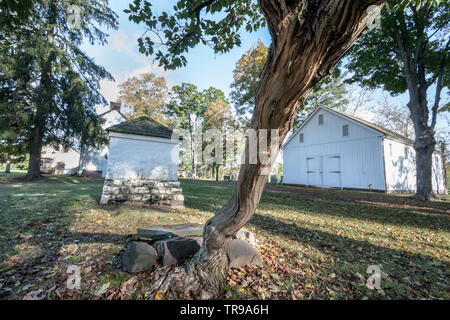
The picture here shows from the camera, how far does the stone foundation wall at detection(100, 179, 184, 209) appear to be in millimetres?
6340

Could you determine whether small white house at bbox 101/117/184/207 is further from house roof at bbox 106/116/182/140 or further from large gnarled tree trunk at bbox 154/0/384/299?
large gnarled tree trunk at bbox 154/0/384/299

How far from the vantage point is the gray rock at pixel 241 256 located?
2.72 meters

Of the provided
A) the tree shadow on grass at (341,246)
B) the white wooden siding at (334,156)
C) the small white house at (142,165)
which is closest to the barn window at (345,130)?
the white wooden siding at (334,156)

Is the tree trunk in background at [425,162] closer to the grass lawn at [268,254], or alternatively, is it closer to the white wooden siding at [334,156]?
the white wooden siding at [334,156]

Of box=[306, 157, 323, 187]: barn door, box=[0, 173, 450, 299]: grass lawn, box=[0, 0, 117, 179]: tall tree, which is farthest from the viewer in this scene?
box=[306, 157, 323, 187]: barn door

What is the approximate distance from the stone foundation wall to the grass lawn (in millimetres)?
633

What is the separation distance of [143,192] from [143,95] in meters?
24.2

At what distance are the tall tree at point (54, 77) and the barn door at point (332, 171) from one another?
17.9 metres

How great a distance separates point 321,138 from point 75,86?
19.0 m

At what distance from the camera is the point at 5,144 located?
43.3ft

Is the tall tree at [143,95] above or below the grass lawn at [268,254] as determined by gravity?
above

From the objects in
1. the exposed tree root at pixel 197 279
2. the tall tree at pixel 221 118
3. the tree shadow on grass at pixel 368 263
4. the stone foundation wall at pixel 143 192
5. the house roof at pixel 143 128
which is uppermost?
the tall tree at pixel 221 118

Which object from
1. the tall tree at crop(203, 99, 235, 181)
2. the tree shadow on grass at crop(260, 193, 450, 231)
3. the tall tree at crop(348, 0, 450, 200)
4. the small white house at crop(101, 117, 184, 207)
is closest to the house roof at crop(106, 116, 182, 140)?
the small white house at crop(101, 117, 184, 207)
